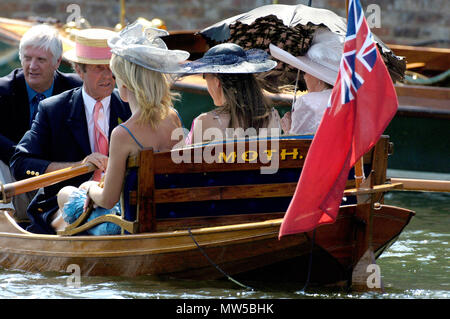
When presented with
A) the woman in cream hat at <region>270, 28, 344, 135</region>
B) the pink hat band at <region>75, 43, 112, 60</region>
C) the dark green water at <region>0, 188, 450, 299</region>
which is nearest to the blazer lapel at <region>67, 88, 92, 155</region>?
the pink hat band at <region>75, 43, 112, 60</region>

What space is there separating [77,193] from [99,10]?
909 centimetres

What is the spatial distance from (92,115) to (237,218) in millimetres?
1195

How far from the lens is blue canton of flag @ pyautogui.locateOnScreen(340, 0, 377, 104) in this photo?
4129mm

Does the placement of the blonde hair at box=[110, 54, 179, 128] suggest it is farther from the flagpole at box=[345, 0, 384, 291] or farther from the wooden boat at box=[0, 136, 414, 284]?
the flagpole at box=[345, 0, 384, 291]

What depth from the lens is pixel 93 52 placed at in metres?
5.19

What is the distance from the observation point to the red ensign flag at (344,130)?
4.08 meters

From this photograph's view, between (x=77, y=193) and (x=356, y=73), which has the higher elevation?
(x=356, y=73)

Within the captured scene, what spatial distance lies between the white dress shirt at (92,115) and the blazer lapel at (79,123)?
0.08 ft

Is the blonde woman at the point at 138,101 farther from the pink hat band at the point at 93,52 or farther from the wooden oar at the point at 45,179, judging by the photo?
the pink hat band at the point at 93,52
